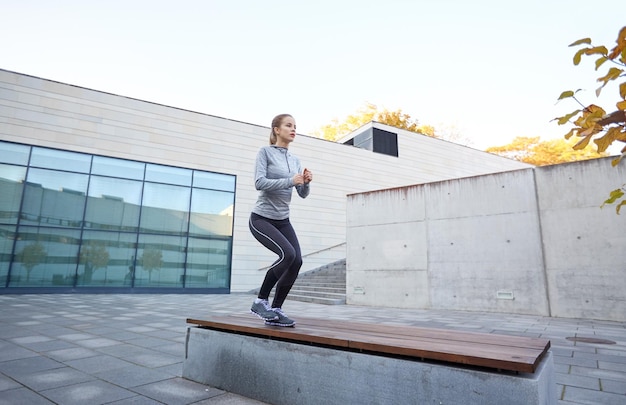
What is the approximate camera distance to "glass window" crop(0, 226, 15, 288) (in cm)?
1131

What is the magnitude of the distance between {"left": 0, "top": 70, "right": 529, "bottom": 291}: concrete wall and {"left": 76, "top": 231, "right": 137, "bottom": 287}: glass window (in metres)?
3.18

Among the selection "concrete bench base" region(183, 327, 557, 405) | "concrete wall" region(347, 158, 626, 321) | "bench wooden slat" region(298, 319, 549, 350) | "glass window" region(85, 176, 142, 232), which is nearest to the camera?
"concrete bench base" region(183, 327, 557, 405)

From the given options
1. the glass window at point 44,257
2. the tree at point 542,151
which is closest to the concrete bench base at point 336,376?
the glass window at point 44,257

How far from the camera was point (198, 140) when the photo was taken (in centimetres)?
1497

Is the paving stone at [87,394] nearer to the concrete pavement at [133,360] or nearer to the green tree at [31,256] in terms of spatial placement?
the concrete pavement at [133,360]

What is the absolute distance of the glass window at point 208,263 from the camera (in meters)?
14.1

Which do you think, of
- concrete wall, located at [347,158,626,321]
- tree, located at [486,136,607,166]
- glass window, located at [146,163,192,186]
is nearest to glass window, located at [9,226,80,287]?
glass window, located at [146,163,192,186]

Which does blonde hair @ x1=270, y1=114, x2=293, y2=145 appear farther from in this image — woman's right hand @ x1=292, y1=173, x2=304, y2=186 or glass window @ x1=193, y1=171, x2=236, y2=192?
glass window @ x1=193, y1=171, x2=236, y2=192

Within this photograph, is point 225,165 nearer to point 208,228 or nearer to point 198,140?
point 198,140

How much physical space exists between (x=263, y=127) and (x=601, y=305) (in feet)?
44.6

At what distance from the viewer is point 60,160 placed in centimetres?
1261

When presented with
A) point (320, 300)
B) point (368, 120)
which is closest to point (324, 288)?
point (320, 300)

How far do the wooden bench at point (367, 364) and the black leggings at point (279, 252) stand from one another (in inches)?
13.4

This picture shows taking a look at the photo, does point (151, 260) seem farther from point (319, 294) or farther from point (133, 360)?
point (133, 360)
